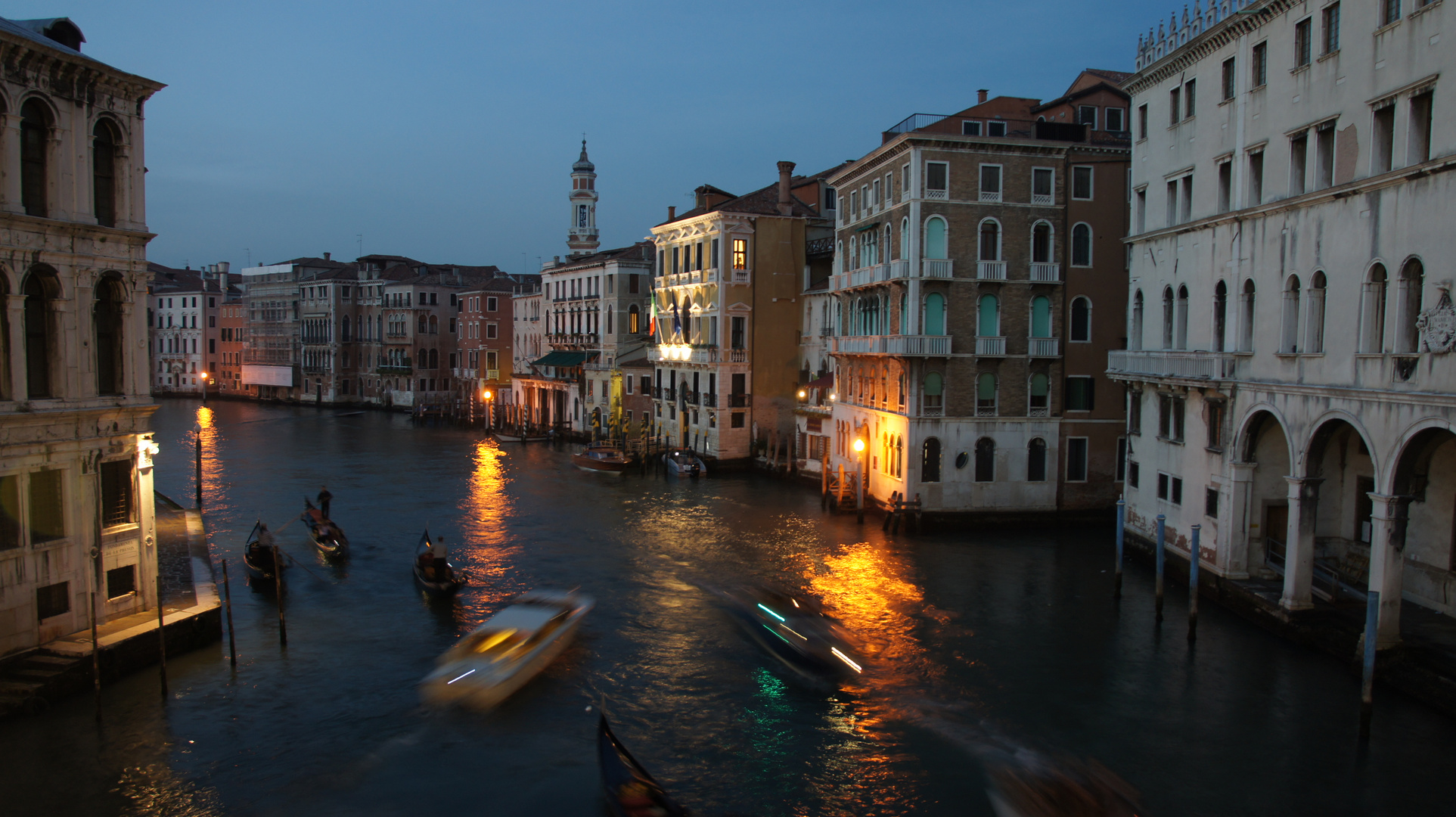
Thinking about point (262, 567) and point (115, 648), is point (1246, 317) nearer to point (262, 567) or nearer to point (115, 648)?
point (115, 648)

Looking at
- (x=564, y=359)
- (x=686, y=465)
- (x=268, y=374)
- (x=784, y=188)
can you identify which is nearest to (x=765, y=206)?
(x=784, y=188)

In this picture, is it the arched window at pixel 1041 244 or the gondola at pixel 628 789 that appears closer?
the gondola at pixel 628 789

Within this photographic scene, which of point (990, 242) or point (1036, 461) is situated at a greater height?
point (990, 242)

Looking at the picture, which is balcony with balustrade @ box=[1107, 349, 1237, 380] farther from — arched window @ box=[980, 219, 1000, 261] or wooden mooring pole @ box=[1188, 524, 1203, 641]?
arched window @ box=[980, 219, 1000, 261]

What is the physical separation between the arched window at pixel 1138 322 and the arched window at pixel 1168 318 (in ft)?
4.11

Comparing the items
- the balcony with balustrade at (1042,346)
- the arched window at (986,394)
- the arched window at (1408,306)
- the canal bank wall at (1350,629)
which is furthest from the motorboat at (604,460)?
the arched window at (1408,306)

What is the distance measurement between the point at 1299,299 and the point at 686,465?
89.9 feet

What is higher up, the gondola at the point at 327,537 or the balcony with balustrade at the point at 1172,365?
the balcony with balustrade at the point at 1172,365

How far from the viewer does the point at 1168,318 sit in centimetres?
2383

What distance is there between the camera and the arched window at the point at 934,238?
97.1 ft

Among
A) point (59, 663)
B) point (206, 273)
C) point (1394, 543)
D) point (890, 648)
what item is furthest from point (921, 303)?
point (206, 273)

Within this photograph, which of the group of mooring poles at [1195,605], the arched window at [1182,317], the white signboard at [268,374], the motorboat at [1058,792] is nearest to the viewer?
the motorboat at [1058,792]

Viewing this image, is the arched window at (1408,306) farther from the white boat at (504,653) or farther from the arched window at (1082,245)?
the white boat at (504,653)

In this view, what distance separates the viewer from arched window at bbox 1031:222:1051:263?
30109mm
